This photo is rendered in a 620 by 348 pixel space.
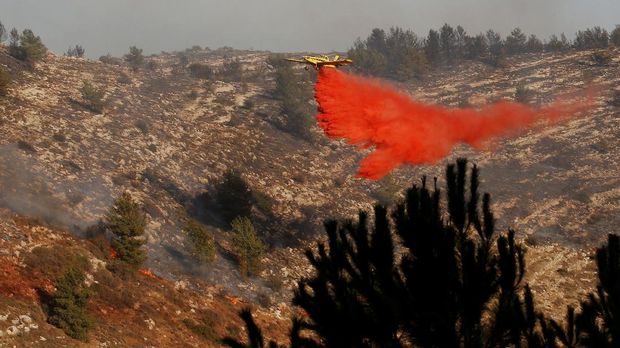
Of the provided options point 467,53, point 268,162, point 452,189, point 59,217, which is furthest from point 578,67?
point 452,189

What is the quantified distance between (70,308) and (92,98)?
3125 centimetres

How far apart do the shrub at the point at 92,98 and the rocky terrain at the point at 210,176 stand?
74cm

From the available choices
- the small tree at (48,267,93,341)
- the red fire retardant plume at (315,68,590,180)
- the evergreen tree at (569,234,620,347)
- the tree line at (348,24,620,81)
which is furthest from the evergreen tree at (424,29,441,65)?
the evergreen tree at (569,234,620,347)

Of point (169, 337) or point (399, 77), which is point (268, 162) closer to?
point (169, 337)

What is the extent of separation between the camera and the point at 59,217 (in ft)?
89.6

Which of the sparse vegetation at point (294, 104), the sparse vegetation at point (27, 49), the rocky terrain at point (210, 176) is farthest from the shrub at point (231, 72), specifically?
the sparse vegetation at point (27, 49)

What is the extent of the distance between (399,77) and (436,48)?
1169 cm

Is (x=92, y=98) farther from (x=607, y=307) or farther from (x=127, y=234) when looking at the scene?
(x=607, y=307)

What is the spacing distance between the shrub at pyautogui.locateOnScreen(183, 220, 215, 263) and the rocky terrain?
71 cm

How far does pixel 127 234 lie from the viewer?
2600 centimetres

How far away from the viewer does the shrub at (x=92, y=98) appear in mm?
45250

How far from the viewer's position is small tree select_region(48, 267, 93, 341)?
1845 cm

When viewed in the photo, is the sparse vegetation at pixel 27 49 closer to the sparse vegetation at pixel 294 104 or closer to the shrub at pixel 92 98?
the shrub at pixel 92 98

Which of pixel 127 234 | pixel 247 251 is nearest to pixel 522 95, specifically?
pixel 247 251
